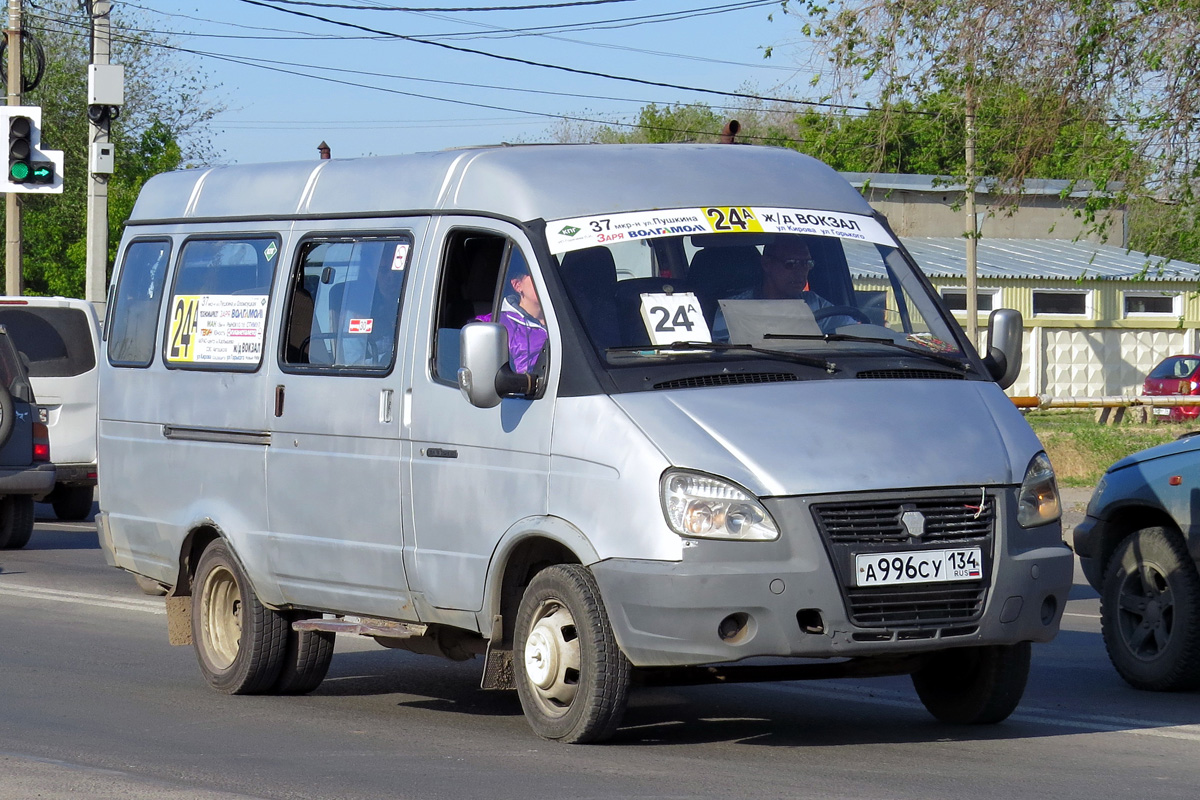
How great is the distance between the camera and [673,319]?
6844mm

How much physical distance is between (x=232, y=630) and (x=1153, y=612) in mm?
4280

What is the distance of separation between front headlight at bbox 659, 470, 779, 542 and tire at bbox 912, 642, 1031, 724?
1.24m

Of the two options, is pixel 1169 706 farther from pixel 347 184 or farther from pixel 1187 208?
pixel 1187 208

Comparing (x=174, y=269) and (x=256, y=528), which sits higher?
(x=174, y=269)

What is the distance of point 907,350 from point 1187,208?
12805mm

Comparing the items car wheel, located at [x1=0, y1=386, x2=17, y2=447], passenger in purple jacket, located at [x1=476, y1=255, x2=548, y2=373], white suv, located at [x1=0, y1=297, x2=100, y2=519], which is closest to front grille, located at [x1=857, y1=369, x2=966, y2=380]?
passenger in purple jacket, located at [x1=476, y1=255, x2=548, y2=373]

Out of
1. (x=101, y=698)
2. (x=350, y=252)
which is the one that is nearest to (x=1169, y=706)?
(x=350, y=252)

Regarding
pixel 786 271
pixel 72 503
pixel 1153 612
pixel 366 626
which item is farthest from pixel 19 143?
pixel 1153 612

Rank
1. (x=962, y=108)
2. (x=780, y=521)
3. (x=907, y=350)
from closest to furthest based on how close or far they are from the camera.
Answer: (x=780, y=521)
(x=907, y=350)
(x=962, y=108)

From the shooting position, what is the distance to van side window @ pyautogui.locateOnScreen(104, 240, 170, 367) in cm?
913

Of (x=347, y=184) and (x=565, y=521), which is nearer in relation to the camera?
(x=565, y=521)

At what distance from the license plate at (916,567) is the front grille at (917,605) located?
28mm

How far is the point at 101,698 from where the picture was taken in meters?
8.29

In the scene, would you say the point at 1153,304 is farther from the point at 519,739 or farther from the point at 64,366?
the point at 519,739
